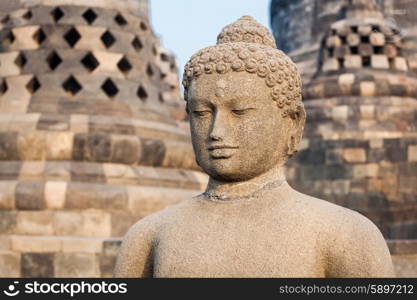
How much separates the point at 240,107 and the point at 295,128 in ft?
1.31

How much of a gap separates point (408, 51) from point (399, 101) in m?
2.89

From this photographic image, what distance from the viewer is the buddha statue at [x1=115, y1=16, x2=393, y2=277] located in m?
4.54

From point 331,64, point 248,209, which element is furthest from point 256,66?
point 331,64

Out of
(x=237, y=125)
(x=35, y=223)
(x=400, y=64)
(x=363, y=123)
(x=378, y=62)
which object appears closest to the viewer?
(x=237, y=125)

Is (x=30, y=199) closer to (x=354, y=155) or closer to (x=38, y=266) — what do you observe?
(x=38, y=266)

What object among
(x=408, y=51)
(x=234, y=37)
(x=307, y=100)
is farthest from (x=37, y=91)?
(x=408, y=51)

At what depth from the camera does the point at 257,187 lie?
4840 millimetres

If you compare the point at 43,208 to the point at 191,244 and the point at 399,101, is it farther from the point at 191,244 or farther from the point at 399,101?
the point at 399,101

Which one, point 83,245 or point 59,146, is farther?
point 59,146

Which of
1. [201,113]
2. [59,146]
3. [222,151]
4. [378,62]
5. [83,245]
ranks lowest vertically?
[222,151]

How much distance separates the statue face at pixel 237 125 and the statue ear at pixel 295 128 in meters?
0.15

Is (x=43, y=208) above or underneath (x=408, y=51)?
underneath

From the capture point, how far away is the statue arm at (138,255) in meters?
4.98

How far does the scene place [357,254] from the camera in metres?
4.52
